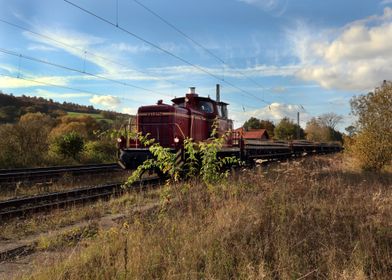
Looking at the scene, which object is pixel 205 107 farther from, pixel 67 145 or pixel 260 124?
pixel 260 124

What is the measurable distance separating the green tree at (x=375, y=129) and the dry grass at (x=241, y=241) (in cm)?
1524

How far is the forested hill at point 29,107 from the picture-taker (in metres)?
43.6

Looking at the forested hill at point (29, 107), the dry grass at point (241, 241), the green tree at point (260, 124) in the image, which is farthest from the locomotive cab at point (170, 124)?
the green tree at point (260, 124)

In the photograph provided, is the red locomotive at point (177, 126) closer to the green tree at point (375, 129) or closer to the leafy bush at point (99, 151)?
the green tree at point (375, 129)

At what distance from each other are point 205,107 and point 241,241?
12991 mm

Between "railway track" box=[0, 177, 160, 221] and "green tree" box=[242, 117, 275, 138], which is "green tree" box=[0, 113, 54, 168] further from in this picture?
"green tree" box=[242, 117, 275, 138]

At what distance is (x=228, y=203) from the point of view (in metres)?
6.96

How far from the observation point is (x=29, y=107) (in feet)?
158

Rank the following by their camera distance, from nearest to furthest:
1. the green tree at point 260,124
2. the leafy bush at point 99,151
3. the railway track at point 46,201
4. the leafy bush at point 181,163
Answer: the leafy bush at point 181,163, the railway track at point 46,201, the leafy bush at point 99,151, the green tree at point 260,124

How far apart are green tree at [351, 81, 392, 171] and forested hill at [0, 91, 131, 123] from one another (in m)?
30.2

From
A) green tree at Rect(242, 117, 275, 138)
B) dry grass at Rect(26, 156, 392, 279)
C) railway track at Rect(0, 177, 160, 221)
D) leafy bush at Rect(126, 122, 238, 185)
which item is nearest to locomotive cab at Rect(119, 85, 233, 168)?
railway track at Rect(0, 177, 160, 221)

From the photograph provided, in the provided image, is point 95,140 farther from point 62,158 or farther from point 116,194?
point 116,194

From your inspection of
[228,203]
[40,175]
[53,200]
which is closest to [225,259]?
[228,203]

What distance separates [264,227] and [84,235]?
2.92 m
